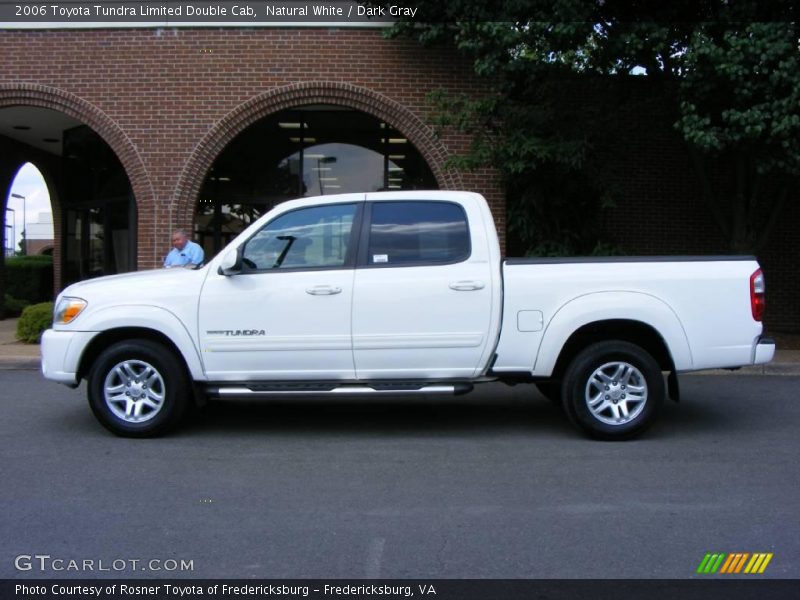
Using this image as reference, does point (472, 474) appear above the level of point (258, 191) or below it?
below

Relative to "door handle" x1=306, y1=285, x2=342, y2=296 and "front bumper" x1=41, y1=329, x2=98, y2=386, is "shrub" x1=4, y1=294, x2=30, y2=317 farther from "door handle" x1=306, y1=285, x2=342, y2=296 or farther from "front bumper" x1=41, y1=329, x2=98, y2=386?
"door handle" x1=306, y1=285, x2=342, y2=296

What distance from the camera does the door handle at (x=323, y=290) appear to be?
667cm

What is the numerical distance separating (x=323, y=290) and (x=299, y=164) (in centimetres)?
862

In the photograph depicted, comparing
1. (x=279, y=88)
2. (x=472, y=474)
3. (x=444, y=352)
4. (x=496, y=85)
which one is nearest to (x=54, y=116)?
(x=279, y=88)

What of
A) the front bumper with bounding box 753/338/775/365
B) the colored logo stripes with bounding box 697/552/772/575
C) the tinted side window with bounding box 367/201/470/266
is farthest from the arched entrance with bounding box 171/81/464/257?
the colored logo stripes with bounding box 697/552/772/575

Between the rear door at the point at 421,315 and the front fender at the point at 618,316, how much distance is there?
0.59 meters

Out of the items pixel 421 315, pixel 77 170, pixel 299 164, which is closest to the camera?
pixel 421 315

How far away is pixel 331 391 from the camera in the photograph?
6.76m

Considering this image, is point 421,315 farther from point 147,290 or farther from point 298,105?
point 298,105

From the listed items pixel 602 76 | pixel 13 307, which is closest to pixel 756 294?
pixel 602 76

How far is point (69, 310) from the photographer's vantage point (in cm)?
688

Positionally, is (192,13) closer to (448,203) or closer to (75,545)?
(448,203)
